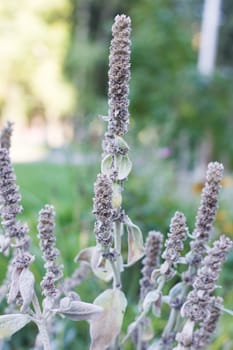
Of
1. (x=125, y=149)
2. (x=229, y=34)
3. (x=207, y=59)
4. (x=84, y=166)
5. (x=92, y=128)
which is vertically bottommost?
(x=125, y=149)

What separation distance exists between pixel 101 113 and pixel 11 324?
3.21 meters

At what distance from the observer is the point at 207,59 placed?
7.40 metres

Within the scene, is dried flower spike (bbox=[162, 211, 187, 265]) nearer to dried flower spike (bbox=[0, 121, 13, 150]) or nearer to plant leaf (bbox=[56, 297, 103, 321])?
plant leaf (bbox=[56, 297, 103, 321])

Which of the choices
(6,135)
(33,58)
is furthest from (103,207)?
(33,58)

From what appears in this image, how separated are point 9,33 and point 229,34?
4.20m

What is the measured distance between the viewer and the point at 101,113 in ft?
12.0

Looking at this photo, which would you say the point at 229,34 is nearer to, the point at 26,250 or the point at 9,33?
the point at 9,33

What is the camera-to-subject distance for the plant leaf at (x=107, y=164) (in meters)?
0.52

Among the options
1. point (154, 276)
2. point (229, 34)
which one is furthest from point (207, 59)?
point (154, 276)

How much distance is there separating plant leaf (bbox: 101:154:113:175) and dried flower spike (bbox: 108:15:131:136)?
4cm

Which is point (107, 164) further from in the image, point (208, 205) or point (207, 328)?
point (207, 328)

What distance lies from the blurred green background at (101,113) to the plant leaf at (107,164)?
55 cm

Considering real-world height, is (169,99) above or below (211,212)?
above

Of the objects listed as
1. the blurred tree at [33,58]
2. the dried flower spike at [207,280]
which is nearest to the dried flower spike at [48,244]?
the dried flower spike at [207,280]
